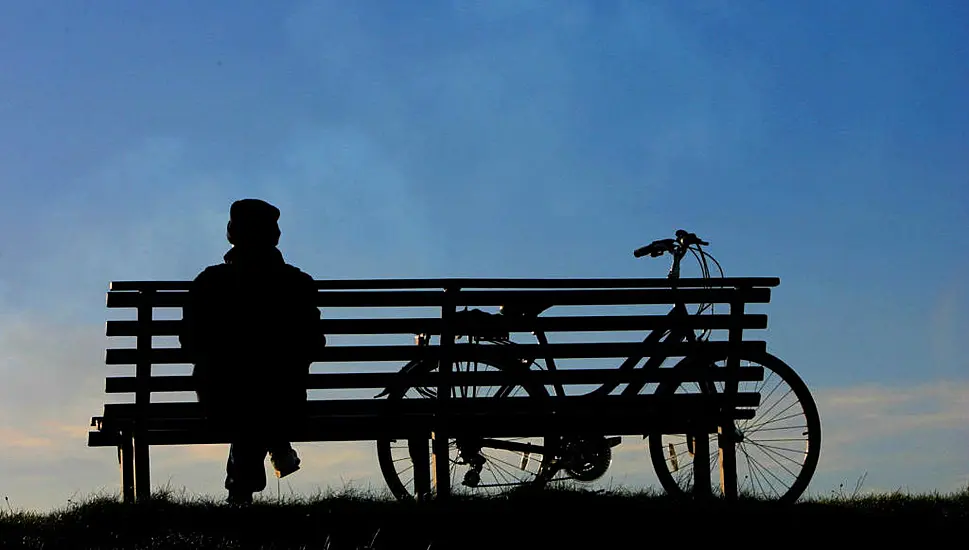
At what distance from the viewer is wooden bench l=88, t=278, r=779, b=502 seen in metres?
10.8

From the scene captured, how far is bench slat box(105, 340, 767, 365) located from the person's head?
1044mm

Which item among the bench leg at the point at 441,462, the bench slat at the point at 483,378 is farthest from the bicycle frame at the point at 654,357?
the bench leg at the point at 441,462

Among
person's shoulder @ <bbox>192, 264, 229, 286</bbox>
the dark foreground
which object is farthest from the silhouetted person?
the dark foreground

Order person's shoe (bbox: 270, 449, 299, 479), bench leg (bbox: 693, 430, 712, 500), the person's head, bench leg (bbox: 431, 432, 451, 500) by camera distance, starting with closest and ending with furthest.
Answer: the person's head, person's shoe (bbox: 270, 449, 299, 479), bench leg (bbox: 431, 432, 451, 500), bench leg (bbox: 693, 430, 712, 500)

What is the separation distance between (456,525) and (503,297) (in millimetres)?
2368

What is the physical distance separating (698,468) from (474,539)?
2851 millimetres

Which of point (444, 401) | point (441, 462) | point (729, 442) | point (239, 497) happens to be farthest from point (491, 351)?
point (239, 497)

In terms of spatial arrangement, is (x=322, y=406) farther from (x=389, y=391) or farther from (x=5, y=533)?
(x=5, y=533)

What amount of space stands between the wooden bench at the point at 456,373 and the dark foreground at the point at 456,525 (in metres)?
0.90

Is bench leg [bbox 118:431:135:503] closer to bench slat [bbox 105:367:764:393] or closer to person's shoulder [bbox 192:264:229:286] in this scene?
bench slat [bbox 105:367:764:393]

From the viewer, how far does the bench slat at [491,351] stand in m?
10.8

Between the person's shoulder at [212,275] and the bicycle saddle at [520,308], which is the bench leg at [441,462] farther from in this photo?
the person's shoulder at [212,275]

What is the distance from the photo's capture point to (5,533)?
9078 mm

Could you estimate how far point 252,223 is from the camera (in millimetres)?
10250
